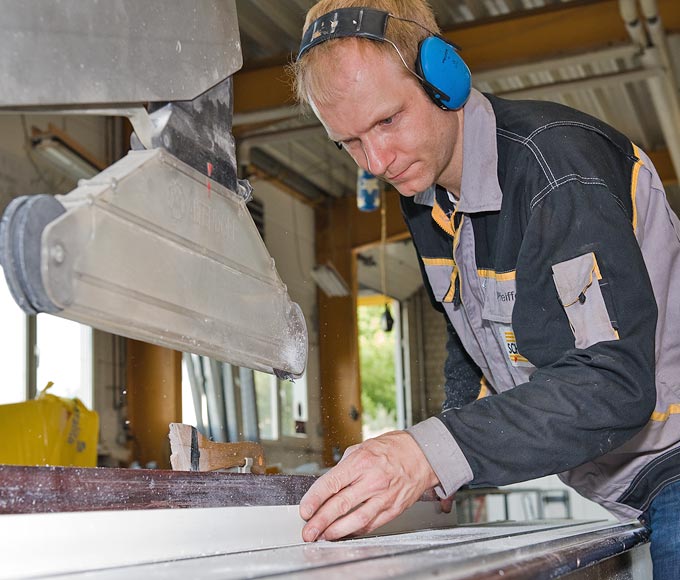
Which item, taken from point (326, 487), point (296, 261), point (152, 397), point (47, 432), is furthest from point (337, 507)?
point (296, 261)

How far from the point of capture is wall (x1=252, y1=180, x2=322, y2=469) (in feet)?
22.5

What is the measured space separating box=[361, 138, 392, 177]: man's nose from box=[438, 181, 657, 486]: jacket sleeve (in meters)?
0.30

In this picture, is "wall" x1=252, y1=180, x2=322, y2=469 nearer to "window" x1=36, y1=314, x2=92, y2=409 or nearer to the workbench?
"window" x1=36, y1=314, x2=92, y2=409

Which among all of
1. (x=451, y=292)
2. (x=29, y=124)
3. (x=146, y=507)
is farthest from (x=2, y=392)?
(x=146, y=507)

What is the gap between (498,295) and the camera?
4.92 ft

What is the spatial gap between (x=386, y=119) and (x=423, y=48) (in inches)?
4.9

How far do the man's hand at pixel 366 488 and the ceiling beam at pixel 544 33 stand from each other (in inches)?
138

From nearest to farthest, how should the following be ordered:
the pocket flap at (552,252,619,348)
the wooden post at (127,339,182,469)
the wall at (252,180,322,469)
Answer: the pocket flap at (552,252,619,348), the wooden post at (127,339,182,469), the wall at (252,180,322,469)

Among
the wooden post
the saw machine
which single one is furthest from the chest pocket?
the wooden post

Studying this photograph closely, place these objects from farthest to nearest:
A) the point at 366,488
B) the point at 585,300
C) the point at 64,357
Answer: the point at 64,357
the point at 585,300
the point at 366,488

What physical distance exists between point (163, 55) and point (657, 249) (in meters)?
0.83

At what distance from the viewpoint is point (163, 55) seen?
3.69 feet

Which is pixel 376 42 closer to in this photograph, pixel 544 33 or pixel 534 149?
pixel 534 149

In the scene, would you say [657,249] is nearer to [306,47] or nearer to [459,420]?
[459,420]
